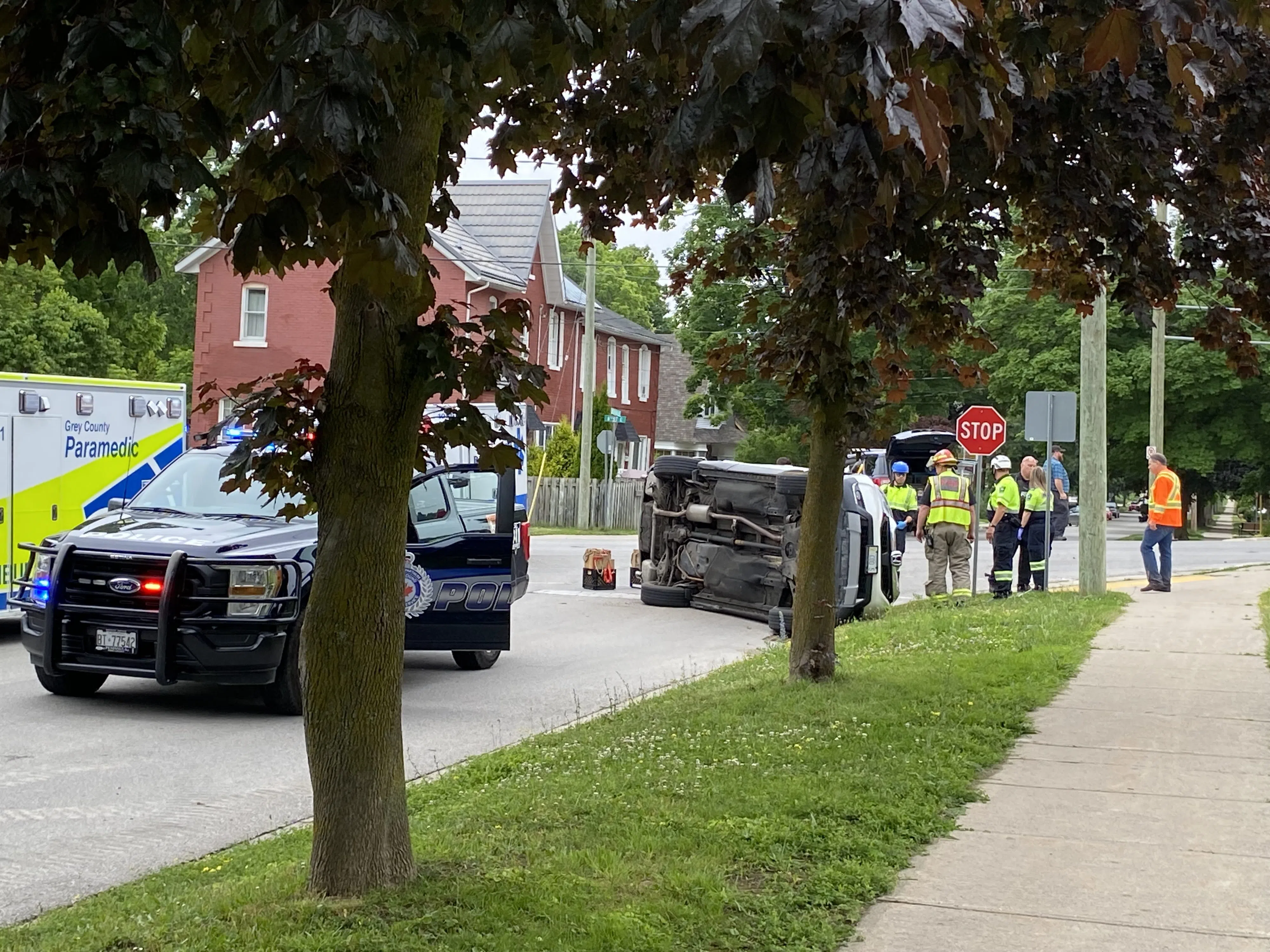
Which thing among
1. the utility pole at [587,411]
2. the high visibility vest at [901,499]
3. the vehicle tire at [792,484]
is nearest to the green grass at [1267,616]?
the vehicle tire at [792,484]

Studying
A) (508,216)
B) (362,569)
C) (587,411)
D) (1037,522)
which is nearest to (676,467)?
(1037,522)

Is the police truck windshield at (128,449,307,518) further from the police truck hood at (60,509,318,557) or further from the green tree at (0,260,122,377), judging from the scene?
the green tree at (0,260,122,377)

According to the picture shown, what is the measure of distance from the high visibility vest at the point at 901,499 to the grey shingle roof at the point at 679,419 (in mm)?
45231

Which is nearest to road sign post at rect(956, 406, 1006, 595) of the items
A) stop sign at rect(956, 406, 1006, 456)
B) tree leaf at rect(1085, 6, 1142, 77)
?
stop sign at rect(956, 406, 1006, 456)

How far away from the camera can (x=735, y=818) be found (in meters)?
6.52

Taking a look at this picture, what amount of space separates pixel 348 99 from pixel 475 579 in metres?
8.51

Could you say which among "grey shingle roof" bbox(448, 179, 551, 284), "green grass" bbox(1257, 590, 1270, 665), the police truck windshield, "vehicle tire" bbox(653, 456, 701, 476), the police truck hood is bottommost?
"green grass" bbox(1257, 590, 1270, 665)

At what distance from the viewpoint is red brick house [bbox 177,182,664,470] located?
134 ft

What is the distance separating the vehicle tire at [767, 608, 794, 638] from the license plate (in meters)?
7.81

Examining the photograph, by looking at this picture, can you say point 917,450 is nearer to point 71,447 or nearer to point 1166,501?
point 1166,501

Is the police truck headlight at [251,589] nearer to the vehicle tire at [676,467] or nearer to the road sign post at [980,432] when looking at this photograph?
the vehicle tire at [676,467]

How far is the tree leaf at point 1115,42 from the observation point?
3.51 meters

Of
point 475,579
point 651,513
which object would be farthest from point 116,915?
point 651,513

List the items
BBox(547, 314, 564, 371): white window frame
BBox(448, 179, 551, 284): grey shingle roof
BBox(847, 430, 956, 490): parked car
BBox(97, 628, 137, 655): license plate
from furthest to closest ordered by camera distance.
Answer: BBox(547, 314, 564, 371): white window frame, BBox(448, 179, 551, 284): grey shingle roof, BBox(847, 430, 956, 490): parked car, BBox(97, 628, 137, 655): license plate
